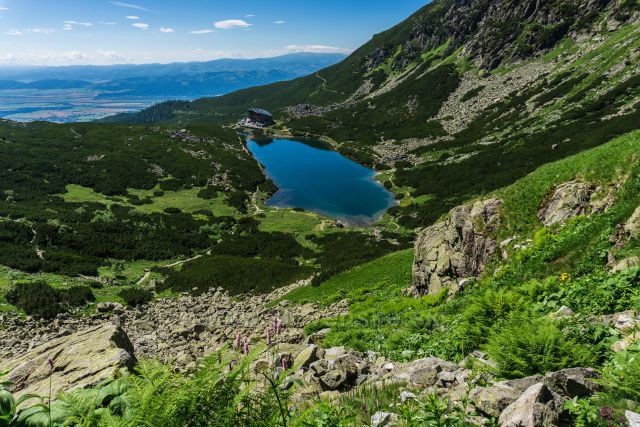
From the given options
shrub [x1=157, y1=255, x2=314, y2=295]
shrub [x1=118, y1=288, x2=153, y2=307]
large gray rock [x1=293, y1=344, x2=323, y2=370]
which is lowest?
shrub [x1=157, y1=255, x2=314, y2=295]

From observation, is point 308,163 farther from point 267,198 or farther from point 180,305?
point 180,305

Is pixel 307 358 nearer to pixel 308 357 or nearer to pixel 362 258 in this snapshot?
pixel 308 357

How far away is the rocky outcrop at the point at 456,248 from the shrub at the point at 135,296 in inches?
976

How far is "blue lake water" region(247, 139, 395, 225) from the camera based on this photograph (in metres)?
75.0

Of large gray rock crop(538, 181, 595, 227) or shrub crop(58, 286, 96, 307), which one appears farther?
shrub crop(58, 286, 96, 307)

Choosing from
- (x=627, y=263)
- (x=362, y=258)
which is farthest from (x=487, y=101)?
(x=627, y=263)

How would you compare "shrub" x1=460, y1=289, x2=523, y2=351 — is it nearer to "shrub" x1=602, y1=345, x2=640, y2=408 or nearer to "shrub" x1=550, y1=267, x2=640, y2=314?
"shrub" x1=550, y1=267, x2=640, y2=314

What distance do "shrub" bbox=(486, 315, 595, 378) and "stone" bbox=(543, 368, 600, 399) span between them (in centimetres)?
58

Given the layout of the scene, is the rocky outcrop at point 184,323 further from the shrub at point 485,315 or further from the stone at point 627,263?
the stone at point 627,263

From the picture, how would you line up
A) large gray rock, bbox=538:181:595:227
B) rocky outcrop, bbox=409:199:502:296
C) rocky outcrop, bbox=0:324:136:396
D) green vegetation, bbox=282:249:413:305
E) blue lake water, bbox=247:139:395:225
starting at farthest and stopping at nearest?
blue lake water, bbox=247:139:395:225
green vegetation, bbox=282:249:413:305
rocky outcrop, bbox=409:199:502:296
large gray rock, bbox=538:181:595:227
rocky outcrop, bbox=0:324:136:396

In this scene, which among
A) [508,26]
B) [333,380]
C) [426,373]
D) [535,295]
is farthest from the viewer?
[508,26]

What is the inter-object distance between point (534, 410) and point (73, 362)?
11.4 metres

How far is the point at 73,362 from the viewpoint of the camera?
414 inches

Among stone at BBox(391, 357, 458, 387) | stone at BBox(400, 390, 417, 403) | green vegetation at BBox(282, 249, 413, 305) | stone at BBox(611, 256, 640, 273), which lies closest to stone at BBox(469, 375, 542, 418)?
stone at BBox(400, 390, 417, 403)
